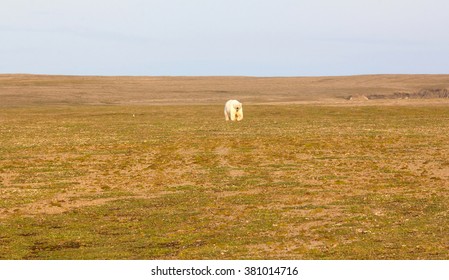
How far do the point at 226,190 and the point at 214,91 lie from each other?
98554mm

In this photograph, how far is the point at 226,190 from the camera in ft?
73.4

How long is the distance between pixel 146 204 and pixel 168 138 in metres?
16.1

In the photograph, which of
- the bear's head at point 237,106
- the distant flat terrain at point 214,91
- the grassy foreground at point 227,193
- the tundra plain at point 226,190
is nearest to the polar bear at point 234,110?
the bear's head at point 237,106

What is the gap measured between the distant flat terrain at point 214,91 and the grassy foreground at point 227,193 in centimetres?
5242

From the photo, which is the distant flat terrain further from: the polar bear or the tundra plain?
the tundra plain

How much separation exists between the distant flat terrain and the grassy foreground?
5242cm

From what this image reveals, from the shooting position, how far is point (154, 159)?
96.8 ft

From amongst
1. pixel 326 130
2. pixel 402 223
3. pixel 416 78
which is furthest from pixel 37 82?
pixel 402 223

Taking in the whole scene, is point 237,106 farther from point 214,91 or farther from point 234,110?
point 214,91

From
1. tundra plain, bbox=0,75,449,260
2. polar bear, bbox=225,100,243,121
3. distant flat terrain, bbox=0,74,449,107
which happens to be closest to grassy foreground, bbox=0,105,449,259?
tundra plain, bbox=0,75,449,260

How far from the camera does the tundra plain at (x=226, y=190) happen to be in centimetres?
1505

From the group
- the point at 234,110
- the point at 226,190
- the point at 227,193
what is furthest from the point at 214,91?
the point at 227,193

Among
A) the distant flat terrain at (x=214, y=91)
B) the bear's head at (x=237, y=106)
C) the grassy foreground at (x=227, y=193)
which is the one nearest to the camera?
the grassy foreground at (x=227, y=193)

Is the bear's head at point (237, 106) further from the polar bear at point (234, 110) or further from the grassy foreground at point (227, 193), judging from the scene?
the grassy foreground at point (227, 193)
